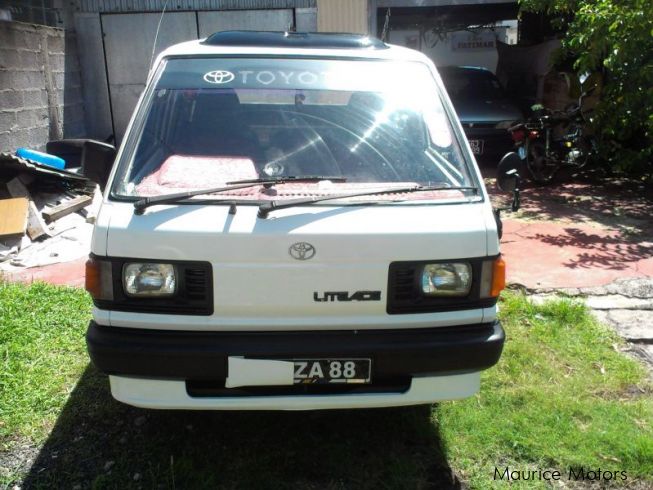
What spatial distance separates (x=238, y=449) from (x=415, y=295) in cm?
118

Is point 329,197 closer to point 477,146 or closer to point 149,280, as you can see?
point 149,280

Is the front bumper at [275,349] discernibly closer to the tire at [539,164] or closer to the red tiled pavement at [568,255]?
the red tiled pavement at [568,255]

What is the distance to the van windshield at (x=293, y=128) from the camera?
2.85 metres

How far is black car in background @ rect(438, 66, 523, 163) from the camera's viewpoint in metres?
9.51

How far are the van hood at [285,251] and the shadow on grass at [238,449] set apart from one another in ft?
2.48

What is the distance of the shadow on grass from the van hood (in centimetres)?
76

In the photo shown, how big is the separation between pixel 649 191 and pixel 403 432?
6.68 m

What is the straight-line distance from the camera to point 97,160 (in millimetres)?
3207

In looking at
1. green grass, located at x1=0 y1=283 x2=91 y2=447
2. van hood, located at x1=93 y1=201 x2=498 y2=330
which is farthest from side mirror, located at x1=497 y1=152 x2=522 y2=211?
green grass, located at x1=0 y1=283 x2=91 y2=447

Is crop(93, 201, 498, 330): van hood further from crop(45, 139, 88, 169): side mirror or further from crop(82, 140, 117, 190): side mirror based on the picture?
crop(45, 139, 88, 169): side mirror

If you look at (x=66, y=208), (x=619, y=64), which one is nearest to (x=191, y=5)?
(x=66, y=208)

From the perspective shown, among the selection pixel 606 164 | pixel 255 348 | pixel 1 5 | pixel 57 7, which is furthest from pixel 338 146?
pixel 57 7

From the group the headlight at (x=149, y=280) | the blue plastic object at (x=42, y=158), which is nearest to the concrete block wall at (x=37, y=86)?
the blue plastic object at (x=42, y=158)

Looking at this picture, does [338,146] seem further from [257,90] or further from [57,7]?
[57,7]
